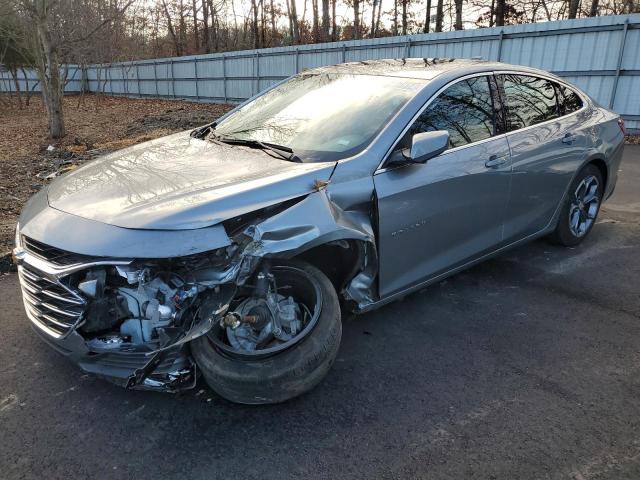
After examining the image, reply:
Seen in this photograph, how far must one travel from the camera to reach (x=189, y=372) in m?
2.63

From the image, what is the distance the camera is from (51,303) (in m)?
2.65

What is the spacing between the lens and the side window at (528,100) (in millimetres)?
4105

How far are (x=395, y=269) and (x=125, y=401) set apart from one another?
5.66 feet

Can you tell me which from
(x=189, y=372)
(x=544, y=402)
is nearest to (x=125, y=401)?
(x=189, y=372)

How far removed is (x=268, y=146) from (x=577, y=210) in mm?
3225

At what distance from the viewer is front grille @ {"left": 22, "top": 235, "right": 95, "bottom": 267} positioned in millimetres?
2483

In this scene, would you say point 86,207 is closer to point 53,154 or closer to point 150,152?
point 150,152

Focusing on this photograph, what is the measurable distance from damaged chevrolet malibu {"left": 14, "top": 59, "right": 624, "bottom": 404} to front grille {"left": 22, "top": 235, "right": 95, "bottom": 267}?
0.01 meters

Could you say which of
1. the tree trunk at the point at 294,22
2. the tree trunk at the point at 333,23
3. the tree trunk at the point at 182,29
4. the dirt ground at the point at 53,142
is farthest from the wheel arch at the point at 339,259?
the tree trunk at the point at 182,29

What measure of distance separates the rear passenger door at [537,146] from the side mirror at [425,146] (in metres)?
1.03

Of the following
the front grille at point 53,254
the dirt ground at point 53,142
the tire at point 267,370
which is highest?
the front grille at point 53,254

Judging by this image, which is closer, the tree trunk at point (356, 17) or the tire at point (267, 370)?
the tire at point (267, 370)

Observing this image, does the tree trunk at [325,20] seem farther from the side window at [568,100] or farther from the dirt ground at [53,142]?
the side window at [568,100]

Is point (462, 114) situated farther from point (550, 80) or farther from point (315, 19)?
point (315, 19)
